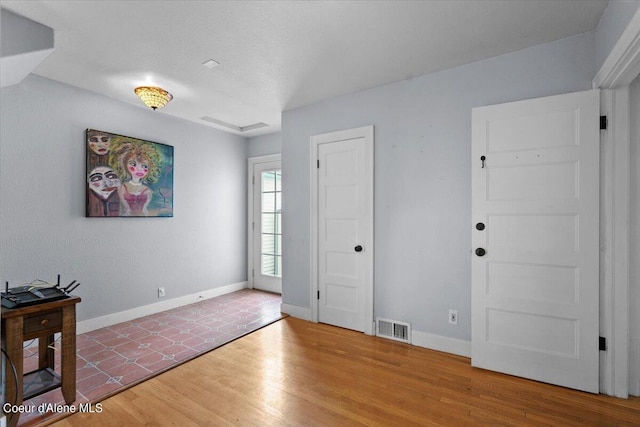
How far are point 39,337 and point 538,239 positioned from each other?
346cm

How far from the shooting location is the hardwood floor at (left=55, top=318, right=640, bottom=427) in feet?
6.15

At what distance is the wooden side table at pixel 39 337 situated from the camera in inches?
68.1

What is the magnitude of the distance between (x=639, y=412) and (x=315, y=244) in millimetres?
2796

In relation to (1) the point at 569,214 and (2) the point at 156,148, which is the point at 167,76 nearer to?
(2) the point at 156,148

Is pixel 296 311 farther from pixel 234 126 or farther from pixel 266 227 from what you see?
pixel 234 126

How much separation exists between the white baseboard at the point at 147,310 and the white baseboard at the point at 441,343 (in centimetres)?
303

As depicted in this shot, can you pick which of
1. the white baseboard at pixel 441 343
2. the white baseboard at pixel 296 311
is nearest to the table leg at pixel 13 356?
the white baseboard at pixel 296 311

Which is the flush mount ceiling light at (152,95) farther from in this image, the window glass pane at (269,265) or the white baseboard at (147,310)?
the window glass pane at (269,265)

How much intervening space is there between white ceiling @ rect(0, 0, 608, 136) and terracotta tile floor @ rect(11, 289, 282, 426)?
2556 millimetres

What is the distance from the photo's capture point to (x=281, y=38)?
2305 millimetres

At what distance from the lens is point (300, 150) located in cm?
373

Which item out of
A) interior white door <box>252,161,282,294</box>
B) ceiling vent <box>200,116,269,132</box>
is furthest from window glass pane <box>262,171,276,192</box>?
ceiling vent <box>200,116,269,132</box>

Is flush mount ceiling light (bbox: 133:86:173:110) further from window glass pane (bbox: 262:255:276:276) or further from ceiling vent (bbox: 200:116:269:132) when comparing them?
window glass pane (bbox: 262:255:276:276)

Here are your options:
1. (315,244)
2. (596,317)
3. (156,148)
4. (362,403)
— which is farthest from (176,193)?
(596,317)
